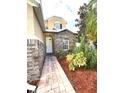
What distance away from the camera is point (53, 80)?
1.61 metres

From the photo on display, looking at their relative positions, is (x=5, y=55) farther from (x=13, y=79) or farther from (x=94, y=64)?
(x=94, y=64)

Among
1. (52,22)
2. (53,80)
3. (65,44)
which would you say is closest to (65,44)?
(65,44)

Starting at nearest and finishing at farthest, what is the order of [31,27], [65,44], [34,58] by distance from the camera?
[65,44]
[34,58]
[31,27]

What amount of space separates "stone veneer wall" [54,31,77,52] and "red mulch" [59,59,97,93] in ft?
0.46

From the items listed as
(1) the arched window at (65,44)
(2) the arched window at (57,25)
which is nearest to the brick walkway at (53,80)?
(1) the arched window at (65,44)

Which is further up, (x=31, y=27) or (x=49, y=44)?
(x=31, y=27)

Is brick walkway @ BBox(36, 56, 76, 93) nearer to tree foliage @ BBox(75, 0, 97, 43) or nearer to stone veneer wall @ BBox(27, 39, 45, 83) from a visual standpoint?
stone veneer wall @ BBox(27, 39, 45, 83)

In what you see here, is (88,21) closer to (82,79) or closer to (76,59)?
(76,59)

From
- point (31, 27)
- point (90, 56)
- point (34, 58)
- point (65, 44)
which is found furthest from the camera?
point (31, 27)

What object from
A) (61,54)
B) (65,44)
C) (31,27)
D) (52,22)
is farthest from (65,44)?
(31,27)

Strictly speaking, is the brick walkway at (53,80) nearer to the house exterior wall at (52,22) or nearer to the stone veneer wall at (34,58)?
the stone veneer wall at (34,58)

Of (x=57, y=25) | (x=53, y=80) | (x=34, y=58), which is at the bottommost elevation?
(x=53, y=80)

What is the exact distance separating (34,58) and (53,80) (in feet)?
1.07

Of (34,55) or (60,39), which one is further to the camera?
(34,55)
